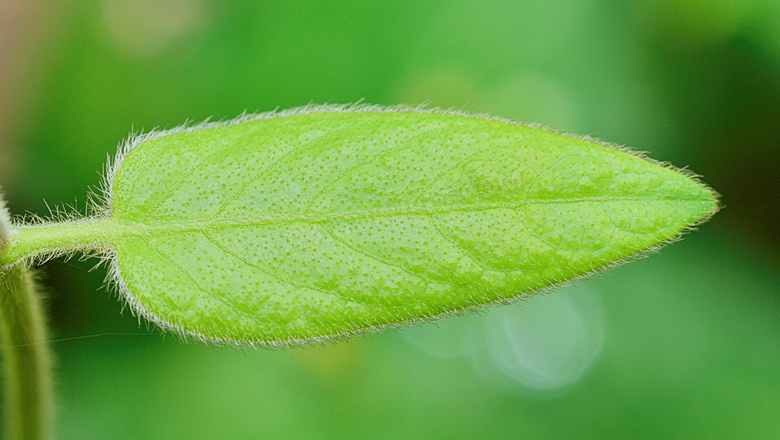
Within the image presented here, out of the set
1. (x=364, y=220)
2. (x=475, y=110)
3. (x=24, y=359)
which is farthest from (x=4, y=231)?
(x=475, y=110)

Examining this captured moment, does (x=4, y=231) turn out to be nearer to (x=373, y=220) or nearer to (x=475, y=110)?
(x=373, y=220)

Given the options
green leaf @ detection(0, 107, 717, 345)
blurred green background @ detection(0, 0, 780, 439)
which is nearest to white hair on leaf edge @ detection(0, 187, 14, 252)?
green leaf @ detection(0, 107, 717, 345)

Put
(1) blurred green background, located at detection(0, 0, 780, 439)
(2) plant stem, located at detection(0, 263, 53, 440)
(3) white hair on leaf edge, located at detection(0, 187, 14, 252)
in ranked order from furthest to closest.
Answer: (1) blurred green background, located at detection(0, 0, 780, 439) < (2) plant stem, located at detection(0, 263, 53, 440) < (3) white hair on leaf edge, located at detection(0, 187, 14, 252)

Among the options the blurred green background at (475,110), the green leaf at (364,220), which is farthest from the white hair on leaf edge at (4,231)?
the blurred green background at (475,110)

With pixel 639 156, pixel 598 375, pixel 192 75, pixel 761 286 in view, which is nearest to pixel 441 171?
pixel 639 156

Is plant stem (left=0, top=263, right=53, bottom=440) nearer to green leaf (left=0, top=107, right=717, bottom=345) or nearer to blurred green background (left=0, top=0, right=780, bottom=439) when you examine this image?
green leaf (left=0, top=107, right=717, bottom=345)

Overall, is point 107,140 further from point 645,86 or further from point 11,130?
point 645,86
